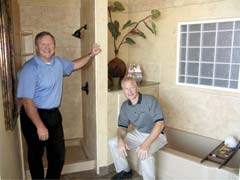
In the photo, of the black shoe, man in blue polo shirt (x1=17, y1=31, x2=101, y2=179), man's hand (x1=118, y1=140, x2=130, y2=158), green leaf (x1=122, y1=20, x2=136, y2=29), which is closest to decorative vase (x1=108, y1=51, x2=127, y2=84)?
green leaf (x1=122, y1=20, x2=136, y2=29)

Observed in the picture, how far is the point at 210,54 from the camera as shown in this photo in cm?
253

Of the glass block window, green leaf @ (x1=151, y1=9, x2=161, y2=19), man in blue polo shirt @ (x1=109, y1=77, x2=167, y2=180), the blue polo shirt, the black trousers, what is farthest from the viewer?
green leaf @ (x1=151, y1=9, x2=161, y2=19)

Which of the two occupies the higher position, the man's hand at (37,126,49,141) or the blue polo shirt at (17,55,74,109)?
the blue polo shirt at (17,55,74,109)

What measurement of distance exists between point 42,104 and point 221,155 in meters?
1.55

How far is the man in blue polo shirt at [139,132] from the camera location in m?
2.08

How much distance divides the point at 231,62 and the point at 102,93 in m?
1.26

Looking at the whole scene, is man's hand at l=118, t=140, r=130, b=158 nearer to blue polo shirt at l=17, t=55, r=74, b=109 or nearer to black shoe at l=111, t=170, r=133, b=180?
black shoe at l=111, t=170, r=133, b=180

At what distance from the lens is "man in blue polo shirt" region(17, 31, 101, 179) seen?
183 cm

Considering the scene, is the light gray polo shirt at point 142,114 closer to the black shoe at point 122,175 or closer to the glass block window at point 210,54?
the black shoe at point 122,175

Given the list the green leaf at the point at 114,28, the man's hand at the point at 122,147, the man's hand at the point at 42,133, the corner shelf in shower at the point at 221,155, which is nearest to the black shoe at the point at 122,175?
the man's hand at the point at 122,147

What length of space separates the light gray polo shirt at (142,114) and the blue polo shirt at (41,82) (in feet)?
2.00

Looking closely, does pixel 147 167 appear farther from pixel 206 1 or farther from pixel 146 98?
pixel 206 1

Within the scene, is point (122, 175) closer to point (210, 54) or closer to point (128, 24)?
point (210, 54)

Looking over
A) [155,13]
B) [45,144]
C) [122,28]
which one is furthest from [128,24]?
[45,144]
